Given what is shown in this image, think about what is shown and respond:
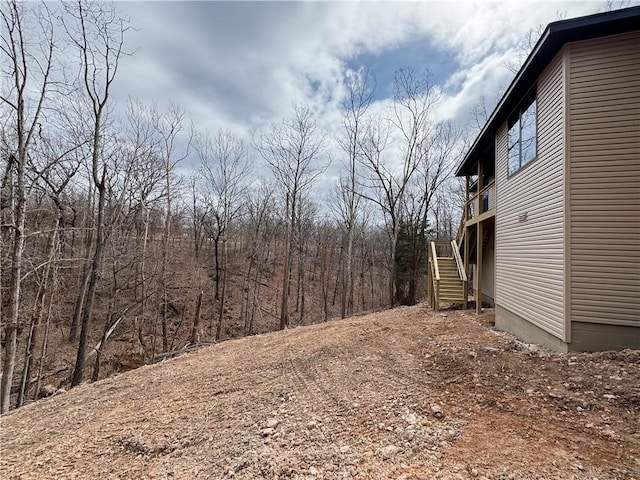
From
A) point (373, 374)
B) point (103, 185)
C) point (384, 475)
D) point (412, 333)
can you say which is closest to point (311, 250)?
point (103, 185)

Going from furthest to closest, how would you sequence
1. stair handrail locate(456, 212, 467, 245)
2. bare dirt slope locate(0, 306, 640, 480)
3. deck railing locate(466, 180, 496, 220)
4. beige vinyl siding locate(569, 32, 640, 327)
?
stair handrail locate(456, 212, 467, 245) < deck railing locate(466, 180, 496, 220) < beige vinyl siding locate(569, 32, 640, 327) < bare dirt slope locate(0, 306, 640, 480)

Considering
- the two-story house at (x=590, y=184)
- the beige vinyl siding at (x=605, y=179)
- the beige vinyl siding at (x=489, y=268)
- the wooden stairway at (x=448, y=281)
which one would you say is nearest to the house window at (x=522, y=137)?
the two-story house at (x=590, y=184)

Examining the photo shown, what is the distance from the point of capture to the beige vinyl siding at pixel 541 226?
4.80m

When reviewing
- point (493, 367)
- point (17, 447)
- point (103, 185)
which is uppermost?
point (103, 185)

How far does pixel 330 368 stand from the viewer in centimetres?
486

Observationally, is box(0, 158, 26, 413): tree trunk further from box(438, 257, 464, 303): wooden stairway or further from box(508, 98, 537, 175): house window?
box(438, 257, 464, 303): wooden stairway

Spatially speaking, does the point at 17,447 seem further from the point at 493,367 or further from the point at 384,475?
the point at 493,367

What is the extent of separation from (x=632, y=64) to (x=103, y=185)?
1282cm

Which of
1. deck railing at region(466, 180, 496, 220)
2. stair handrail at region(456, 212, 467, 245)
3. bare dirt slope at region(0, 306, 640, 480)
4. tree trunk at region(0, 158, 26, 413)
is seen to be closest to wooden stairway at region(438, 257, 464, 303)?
stair handrail at region(456, 212, 467, 245)

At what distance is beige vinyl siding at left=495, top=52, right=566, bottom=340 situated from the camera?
4801 mm

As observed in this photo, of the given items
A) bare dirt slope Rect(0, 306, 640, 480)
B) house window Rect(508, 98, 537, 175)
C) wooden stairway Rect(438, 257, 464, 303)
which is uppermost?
house window Rect(508, 98, 537, 175)

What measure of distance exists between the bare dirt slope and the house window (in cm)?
391

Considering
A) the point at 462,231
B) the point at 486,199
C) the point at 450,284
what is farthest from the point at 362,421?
the point at 462,231

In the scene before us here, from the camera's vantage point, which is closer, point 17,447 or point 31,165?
point 17,447
